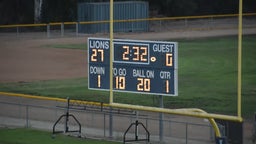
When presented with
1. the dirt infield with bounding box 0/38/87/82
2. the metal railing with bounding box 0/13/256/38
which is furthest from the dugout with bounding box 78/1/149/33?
the dirt infield with bounding box 0/38/87/82

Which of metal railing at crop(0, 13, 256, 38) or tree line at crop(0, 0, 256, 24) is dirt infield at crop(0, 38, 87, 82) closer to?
metal railing at crop(0, 13, 256, 38)

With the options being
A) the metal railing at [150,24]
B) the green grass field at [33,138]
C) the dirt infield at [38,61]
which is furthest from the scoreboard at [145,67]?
the metal railing at [150,24]

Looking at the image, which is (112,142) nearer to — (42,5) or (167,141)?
(167,141)

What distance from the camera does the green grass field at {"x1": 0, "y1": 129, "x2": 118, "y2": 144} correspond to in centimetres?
1822

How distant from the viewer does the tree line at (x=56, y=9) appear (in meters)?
39.3

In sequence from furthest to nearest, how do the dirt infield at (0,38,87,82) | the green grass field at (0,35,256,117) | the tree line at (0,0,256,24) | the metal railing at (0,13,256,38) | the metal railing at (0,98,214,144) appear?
the tree line at (0,0,256,24)
the metal railing at (0,13,256,38)
the dirt infield at (0,38,87,82)
the green grass field at (0,35,256,117)
the metal railing at (0,98,214,144)

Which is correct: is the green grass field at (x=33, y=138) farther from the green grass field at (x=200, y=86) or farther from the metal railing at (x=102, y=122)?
the green grass field at (x=200, y=86)

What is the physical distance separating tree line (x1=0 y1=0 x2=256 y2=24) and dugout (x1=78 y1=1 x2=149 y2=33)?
3.25 feet

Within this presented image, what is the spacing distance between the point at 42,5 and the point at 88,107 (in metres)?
21.8

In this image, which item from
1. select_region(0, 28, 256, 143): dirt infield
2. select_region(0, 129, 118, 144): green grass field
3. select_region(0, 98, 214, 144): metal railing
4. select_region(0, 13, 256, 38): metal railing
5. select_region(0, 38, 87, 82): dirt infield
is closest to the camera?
select_region(0, 129, 118, 144): green grass field

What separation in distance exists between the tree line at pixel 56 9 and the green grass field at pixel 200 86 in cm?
315

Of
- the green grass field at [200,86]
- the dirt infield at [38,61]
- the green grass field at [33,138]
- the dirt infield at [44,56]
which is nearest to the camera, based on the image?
the green grass field at [33,138]

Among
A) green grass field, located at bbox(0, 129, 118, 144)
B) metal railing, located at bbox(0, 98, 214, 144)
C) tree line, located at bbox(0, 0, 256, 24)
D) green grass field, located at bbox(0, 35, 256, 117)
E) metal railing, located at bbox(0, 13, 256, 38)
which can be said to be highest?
tree line, located at bbox(0, 0, 256, 24)

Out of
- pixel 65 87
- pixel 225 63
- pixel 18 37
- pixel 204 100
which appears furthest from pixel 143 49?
pixel 18 37
